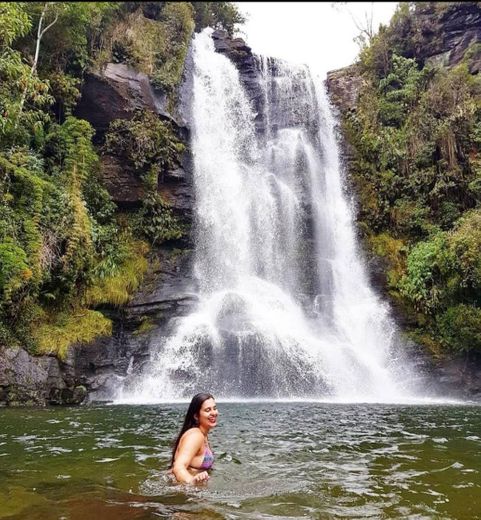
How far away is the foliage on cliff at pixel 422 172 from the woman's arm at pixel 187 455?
43.8 ft

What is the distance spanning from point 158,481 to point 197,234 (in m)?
15.6

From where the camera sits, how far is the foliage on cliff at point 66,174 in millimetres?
14414

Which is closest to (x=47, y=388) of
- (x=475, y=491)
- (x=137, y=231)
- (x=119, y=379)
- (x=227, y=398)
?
(x=119, y=379)

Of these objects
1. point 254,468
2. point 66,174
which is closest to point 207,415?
point 254,468

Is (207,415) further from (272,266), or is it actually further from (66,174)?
(272,266)

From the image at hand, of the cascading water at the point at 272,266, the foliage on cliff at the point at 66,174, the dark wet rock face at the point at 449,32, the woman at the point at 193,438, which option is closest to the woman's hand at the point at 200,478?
the woman at the point at 193,438

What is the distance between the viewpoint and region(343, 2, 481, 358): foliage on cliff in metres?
17.3

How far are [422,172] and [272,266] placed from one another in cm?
754

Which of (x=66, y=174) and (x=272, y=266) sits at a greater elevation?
(x=66, y=174)

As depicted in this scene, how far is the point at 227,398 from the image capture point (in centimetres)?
1422

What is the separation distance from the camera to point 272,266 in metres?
20.4

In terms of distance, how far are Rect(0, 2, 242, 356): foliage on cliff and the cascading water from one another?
220cm

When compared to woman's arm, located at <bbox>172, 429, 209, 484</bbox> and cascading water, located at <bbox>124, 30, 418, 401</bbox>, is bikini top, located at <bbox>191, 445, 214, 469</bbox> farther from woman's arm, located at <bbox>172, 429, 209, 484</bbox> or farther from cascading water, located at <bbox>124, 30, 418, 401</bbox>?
cascading water, located at <bbox>124, 30, 418, 401</bbox>

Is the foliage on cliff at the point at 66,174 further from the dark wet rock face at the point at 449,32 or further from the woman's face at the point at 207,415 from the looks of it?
the dark wet rock face at the point at 449,32
